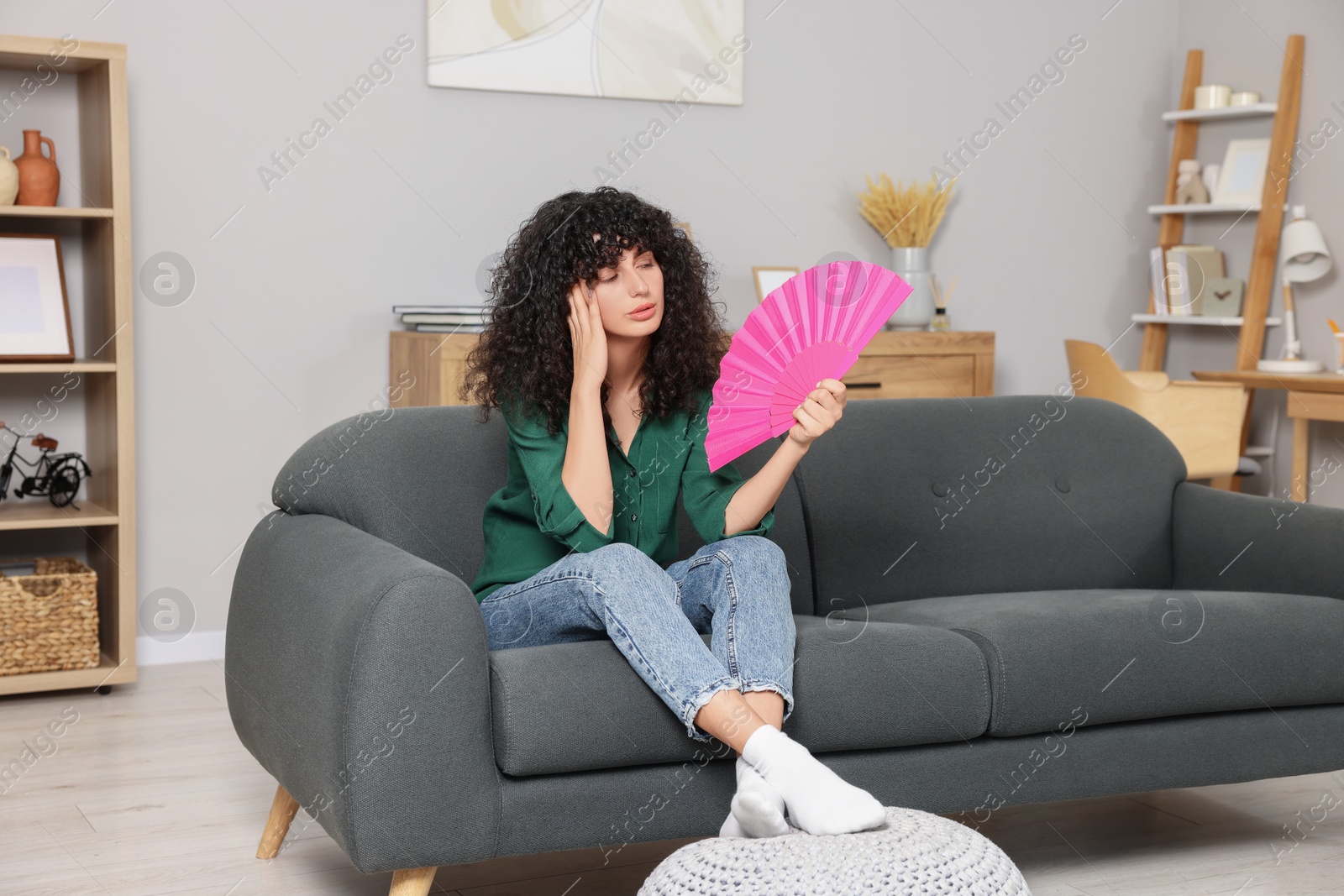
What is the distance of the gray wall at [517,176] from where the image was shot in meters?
3.58

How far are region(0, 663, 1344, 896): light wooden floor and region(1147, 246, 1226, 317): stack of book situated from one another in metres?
2.31

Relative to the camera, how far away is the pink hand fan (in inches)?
76.3

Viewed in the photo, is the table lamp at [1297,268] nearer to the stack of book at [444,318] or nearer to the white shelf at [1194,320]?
the white shelf at [1194,320]

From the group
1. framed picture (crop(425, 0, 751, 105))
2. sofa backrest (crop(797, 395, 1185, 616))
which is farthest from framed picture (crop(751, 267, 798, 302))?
sofa backrest (crop(797, 395, 1185, 616))

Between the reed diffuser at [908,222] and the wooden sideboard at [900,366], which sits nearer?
the wooden sideboard at [900,366]

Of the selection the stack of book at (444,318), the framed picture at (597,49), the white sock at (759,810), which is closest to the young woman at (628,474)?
the white sock at (759,810)

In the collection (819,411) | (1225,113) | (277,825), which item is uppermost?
(1225,113)

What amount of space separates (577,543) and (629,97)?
Result: 2.37 m

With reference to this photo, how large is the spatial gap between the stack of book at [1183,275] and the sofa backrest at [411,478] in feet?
10.3

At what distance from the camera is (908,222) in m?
4.34

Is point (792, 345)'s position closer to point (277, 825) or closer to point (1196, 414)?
point (277, 825)

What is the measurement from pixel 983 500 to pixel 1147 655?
2.14 feet

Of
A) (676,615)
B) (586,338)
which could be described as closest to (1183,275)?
(586,338)

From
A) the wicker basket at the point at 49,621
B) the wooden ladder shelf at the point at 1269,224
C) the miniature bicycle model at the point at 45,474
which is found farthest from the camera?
the wooden ladder shelf at the point at 1269,224
